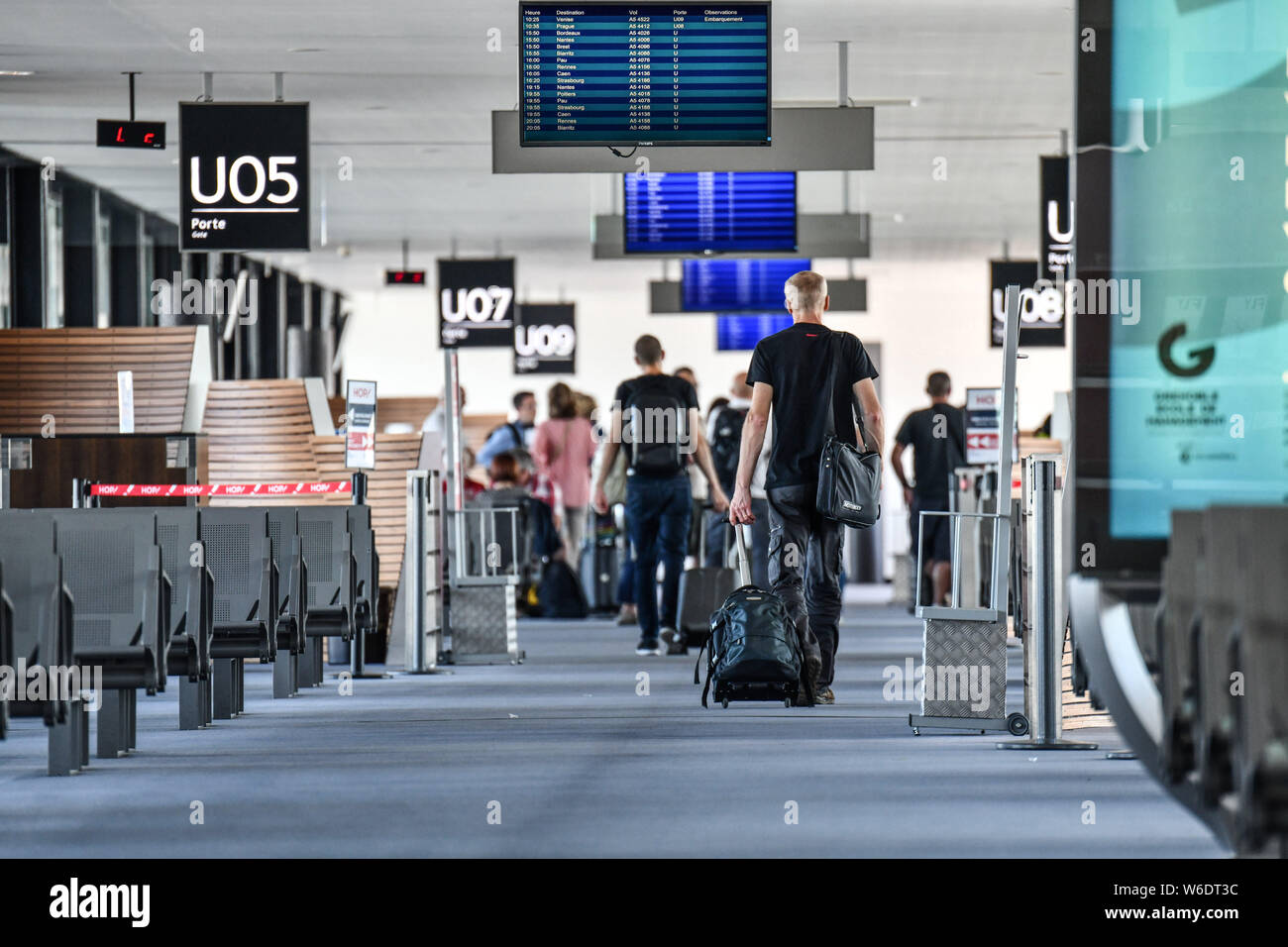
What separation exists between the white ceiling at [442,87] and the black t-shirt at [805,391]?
3.32 metres

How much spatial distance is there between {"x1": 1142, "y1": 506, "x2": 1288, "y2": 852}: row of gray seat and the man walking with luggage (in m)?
4.02

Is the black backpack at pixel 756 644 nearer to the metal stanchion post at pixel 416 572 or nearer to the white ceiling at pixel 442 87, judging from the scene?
the metal stanchion post at pixel 416 572

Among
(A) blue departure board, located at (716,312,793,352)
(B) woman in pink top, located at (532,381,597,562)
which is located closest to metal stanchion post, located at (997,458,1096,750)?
(B) woman in pink top, located at (532,381,597,562)

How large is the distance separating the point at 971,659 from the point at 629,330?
22.6 metres

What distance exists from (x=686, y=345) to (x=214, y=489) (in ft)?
61.1

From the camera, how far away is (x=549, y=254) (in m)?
23.9

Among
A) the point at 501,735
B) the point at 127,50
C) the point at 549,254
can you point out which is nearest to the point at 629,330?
the point at 549,254

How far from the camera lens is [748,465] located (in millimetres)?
8086

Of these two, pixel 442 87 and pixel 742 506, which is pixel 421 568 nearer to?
pixel 742 506

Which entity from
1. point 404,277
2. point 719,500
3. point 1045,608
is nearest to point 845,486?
point 1045,608

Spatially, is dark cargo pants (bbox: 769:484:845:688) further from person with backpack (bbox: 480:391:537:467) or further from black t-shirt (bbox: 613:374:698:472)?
person with backpack (bbox: 480:391:537:467)

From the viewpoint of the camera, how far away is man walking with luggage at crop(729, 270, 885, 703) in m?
7.98

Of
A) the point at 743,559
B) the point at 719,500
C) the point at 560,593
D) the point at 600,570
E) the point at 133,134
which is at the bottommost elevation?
the point at 560,593
